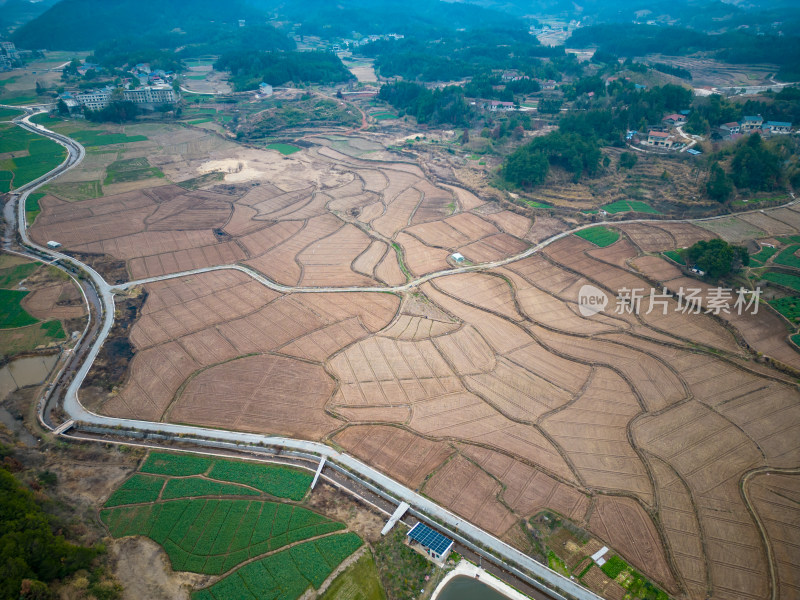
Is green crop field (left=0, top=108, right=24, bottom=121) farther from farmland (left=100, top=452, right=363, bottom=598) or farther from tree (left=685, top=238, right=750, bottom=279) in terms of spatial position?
tree (left=685, top=238, right=750, bottom=279)

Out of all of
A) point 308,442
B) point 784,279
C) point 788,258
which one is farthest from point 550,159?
point 308,442

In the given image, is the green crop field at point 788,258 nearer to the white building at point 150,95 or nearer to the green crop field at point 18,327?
the green crop field at point 18,327

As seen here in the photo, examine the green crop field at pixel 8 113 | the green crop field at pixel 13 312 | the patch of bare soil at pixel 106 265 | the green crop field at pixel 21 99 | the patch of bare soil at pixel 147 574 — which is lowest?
the patch of bare soil at pixel 147 574

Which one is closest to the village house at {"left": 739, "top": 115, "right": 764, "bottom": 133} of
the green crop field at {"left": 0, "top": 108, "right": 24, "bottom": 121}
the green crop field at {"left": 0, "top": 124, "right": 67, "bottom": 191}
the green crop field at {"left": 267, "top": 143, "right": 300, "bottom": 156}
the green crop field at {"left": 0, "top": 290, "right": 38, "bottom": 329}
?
the green crop field at {"left": 267, "top": 143, "right": 300, "bottom": 156}

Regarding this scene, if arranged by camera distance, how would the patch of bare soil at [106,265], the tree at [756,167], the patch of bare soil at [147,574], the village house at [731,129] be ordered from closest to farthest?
the patch of bare soil at [147,574] → the patch of bare soil at [106,265] → the tree at [756,167] → the village house at [731,129]

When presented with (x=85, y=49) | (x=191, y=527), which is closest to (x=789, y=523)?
(x=191, y=527)

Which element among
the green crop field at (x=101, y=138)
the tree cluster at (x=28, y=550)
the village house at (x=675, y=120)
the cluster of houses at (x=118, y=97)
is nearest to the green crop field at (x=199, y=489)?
the tree cluster at (x=28, y=550)

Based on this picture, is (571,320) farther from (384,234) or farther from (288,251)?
(288,251)
